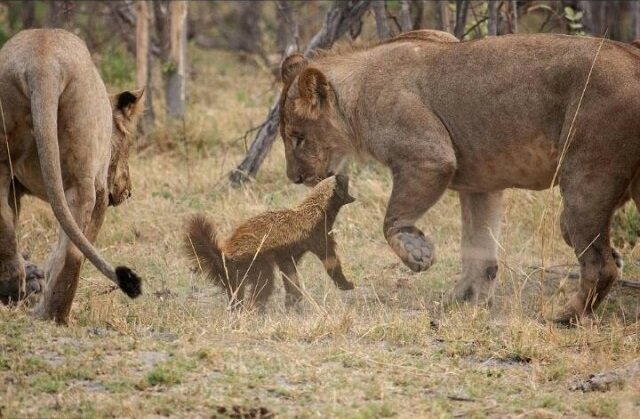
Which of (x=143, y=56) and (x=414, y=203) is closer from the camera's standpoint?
(x=414, y=203)

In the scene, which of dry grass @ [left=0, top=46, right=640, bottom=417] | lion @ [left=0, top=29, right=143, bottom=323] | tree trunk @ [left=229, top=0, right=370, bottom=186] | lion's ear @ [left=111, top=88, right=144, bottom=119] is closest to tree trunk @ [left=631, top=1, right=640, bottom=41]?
tree trunk @ [left=229, top=0, right=370, bottom=186]

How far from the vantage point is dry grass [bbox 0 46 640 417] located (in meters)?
4.59

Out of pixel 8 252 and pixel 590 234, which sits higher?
pixel 590 234

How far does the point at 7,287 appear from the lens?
6.05 m

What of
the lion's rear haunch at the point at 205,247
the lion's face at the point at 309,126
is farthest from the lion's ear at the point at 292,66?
the lion's rear haunch at the point at 205,247

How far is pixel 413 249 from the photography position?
6352 mm

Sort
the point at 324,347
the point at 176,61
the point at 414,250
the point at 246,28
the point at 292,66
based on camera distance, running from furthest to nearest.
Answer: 1. the point at 246,28
2. the point at 176,61
3. the point at 292,66
4. the point at 414,250
5. the point at 324,347

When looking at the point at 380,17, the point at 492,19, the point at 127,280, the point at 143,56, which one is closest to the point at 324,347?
the point at 127,280

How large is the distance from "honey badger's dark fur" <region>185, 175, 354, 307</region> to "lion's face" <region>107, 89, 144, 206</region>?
0.47m

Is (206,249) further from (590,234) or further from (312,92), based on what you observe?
(590,234)

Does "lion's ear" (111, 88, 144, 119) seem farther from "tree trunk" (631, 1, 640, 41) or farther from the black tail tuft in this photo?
"tree trunk" (631, 1, 640, 41)

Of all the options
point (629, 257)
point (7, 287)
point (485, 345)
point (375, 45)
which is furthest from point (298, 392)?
point (629, 257)

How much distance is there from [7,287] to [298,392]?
2036 mm

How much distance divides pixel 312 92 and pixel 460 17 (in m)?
3.27
